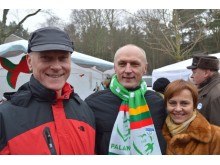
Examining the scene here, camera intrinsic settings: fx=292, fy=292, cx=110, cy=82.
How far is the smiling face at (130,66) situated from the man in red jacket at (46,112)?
0.54m

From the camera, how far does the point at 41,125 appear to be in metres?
1.32

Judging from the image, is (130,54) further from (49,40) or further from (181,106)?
(49,40)

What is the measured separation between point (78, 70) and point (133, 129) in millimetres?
7112

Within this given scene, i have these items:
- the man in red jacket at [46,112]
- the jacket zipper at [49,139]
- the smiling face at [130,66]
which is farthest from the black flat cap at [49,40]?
the smiling face at [130,66]

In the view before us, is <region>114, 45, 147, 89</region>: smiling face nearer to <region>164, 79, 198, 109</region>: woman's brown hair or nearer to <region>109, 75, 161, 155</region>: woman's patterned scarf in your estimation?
<region>109, 75, 161, 155</region>: woman's patterned scarf

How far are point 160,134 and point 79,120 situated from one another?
2.06 feet

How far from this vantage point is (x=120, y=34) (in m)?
24.3

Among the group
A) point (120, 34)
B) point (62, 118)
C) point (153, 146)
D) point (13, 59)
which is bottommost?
point (153, 146)

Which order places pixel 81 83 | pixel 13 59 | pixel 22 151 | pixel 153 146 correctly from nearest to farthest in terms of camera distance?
pixel 22 151 < pixel 153 146 < pixel 13 59 < pixel 81 83

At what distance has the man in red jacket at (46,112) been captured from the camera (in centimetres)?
126

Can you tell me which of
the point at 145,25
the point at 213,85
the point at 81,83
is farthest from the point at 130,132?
the point at 145,25

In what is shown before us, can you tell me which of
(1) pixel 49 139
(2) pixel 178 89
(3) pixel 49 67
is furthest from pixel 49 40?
(2) pixel 178 89

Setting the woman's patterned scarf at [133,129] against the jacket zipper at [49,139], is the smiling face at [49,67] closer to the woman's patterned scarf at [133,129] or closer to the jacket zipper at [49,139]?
the jacket zipper at [49,139]

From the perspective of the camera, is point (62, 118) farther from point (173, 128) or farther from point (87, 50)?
point (87, 50)
